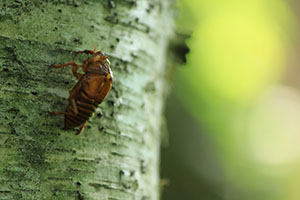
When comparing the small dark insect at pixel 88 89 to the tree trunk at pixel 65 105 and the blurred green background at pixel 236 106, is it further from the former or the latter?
the blurred green background at pixel 236 106

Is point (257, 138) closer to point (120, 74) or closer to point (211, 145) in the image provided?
point (211, 145)

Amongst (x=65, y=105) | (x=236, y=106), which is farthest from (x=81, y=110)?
(x=236, y=106)

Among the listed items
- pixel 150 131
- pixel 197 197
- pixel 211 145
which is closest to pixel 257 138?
pixel 211 145

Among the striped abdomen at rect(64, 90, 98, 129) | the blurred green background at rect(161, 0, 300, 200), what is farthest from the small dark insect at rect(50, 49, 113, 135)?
the blurred green background at rect(161, 0, 300, 200)

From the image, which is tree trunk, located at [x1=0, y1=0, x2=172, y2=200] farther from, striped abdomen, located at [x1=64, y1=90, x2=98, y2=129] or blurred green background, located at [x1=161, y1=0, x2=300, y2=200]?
blurred green background, located at [x1=161, y1=0, x2=300, y2=200]

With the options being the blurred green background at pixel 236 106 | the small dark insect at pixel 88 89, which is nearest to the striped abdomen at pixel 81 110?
the small dark insect at pixel 88 89

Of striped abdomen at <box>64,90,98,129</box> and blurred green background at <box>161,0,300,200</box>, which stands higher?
striped abdomen at <box>64,90,98,129</box>

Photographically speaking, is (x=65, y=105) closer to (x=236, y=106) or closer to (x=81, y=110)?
(x=81, y=110)
